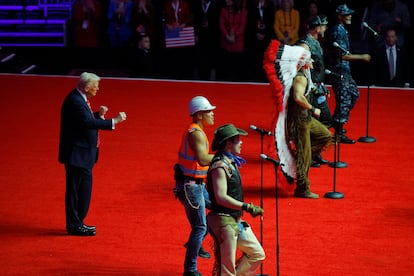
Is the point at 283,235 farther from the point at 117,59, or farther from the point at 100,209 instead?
the point at 117,59

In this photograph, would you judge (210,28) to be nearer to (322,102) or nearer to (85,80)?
(322,102)

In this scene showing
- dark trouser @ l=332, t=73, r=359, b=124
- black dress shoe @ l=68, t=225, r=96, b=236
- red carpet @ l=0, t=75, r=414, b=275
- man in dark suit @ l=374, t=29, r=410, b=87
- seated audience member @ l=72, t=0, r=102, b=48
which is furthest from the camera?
seated audience member @ l=72, t=0, r=102, b=48

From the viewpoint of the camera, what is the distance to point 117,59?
2316 cm

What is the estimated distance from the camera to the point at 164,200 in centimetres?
1365

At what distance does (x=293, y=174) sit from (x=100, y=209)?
8.53 ft

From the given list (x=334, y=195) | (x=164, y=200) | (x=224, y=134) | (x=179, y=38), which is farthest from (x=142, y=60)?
(x=224, y=134)

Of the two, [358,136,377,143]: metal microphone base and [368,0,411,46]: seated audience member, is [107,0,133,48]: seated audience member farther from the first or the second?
[358,136,377,143]: metal microphone base

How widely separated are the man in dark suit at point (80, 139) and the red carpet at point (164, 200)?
0.52 meters

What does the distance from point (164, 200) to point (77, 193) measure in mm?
1903

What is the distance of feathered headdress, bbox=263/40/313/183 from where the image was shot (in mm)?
13359

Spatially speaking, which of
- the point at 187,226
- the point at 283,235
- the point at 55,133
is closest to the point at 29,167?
the point at 55,133

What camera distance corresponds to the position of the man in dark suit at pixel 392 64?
2092cm

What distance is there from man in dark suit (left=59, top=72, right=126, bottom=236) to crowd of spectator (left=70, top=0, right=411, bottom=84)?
407 inches

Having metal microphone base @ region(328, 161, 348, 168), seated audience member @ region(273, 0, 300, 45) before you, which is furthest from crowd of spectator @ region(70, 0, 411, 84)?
metal microphone base @ region(328, 161, 348, 168)
